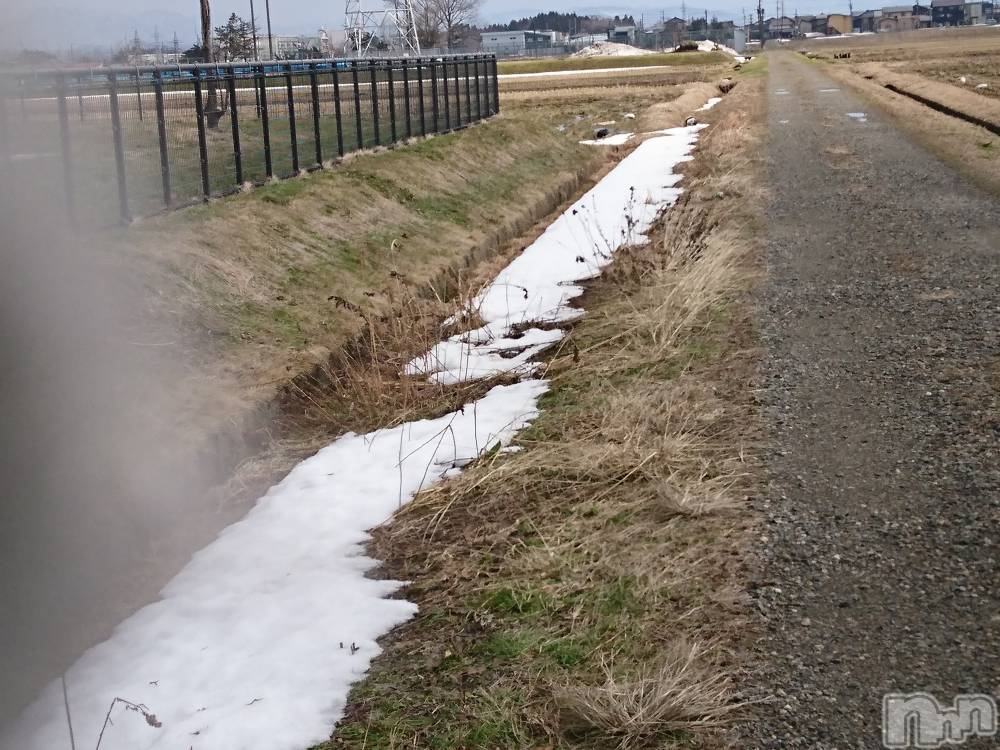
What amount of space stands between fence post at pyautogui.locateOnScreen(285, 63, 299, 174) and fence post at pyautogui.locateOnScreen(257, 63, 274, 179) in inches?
22.3

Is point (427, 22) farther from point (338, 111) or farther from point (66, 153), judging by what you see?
point (66, 153)

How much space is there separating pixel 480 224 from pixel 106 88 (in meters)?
7.45

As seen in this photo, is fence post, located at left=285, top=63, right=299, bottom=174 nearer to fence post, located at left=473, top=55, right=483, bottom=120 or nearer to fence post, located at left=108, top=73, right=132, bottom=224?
fence post, located at left=108, top=73, right=132, bottom=224

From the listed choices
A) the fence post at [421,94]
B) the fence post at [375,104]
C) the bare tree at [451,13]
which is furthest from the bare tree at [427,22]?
the fence post at [375,104]

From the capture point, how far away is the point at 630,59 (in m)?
92.8

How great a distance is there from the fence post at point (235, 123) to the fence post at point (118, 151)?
8.97ft

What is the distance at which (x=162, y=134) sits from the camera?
1279cm

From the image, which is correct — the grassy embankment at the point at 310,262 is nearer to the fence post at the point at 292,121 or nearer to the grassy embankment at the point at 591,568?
the fence post at the point at 292,121

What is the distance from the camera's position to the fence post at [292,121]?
1647 cm

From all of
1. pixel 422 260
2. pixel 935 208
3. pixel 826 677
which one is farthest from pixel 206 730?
pixel 935 208

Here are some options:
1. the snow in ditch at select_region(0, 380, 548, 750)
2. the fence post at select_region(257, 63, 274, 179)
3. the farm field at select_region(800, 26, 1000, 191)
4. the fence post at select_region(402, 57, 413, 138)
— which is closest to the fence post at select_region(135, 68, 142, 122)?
the fence post at select_region(257, 63, 274, 179)

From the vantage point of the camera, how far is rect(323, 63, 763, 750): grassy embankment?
14.3 feet

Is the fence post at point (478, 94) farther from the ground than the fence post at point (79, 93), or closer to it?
farther from the ground

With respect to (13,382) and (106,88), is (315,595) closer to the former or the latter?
(13,382)
